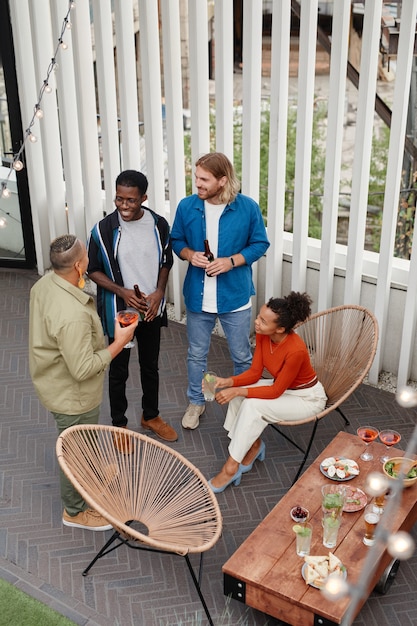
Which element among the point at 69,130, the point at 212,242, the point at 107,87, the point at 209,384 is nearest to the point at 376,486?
the point at 209,384

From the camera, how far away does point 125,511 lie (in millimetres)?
4512

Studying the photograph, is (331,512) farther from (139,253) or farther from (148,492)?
(139,253)

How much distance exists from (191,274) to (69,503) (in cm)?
186

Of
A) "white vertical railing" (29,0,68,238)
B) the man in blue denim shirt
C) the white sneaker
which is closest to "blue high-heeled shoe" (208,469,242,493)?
the white sneaker

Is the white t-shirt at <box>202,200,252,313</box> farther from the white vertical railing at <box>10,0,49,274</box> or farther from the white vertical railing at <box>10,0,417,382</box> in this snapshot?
the white vertical railing at <box>10,0,49,274</box>

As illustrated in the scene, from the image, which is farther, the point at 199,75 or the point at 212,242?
the point at 199,75

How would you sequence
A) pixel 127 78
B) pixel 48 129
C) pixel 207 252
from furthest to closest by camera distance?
pixel 48 129 → pixel 127 78 → pixel 207 252

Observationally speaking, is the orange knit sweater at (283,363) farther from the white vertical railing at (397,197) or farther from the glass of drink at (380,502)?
the white vertical railing at (397,197)

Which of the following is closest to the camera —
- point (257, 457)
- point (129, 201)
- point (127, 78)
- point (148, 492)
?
point (148, 492)

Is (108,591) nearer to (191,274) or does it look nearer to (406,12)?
(191,274)

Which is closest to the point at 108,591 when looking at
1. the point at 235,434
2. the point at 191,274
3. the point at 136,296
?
the point at 235,434

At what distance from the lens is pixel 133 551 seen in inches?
190

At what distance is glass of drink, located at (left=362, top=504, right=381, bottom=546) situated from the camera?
→ 4180 millimetres

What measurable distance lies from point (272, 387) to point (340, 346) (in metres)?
1.02
